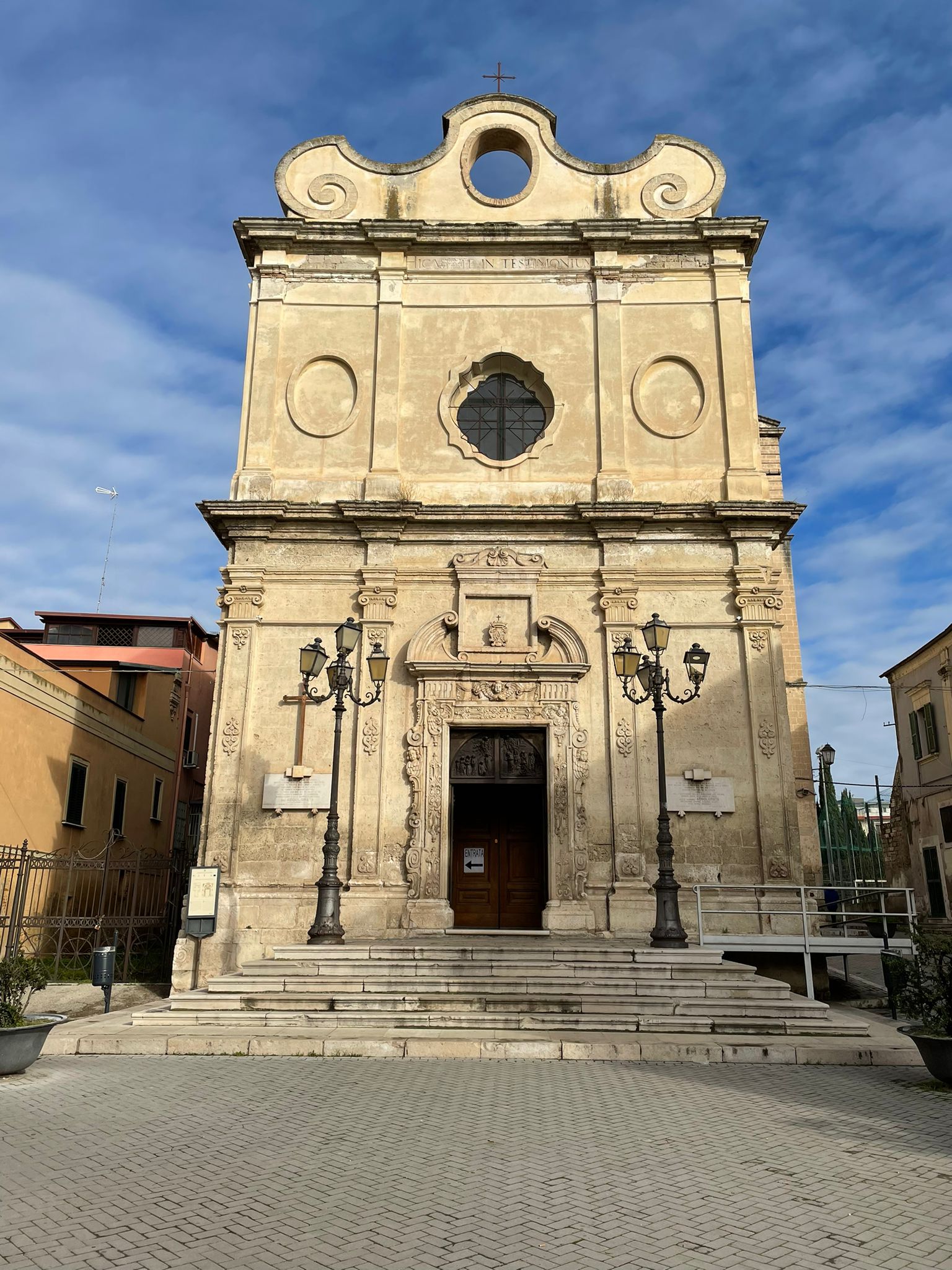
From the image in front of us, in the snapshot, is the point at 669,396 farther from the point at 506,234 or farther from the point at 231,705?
the point at 231,705

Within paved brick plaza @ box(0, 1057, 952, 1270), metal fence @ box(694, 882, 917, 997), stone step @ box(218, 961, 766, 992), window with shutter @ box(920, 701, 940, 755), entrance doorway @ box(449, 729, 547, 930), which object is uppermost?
window with shutter @ box(920, 701, 940, 755)

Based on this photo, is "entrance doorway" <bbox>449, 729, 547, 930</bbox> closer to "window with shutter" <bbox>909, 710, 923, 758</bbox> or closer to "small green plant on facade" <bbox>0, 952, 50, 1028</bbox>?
"small green plant on facade" <bbox>0, 952, 50, 1028</bbox>

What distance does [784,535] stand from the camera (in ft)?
59.0

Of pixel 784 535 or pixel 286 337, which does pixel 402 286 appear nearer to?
pixel 286 337

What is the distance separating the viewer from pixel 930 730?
99.0 feet

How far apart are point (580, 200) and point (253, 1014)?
54.1ft

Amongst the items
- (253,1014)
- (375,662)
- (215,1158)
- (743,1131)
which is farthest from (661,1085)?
(375,662)

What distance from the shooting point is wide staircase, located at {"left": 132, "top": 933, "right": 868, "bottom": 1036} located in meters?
11.1

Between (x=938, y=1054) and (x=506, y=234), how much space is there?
16.3 metres

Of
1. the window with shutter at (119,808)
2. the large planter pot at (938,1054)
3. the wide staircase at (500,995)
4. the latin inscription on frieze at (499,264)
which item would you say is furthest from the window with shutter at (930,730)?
the window with shutter at (119,808)

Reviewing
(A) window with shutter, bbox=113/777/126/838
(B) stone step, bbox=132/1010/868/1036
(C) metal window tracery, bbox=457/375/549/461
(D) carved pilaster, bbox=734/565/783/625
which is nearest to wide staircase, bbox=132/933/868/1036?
(B) stone step, bbox=132/1010/868/1036

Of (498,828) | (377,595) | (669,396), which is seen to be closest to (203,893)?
(498,828)

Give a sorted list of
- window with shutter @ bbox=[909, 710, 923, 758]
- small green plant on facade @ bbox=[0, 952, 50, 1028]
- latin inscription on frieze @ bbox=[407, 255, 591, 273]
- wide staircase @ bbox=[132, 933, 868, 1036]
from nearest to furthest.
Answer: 1. small green plant on facade @ bbox=[0, 952, 50, 1028]
2. wide staircase @ bbox=[132, 933, 868, 1036]
3. latin inscription on frieze @ bbox=[407, 255, 591, 273]
4. window with shutter @ bbox=[909, 710, 923, 758]

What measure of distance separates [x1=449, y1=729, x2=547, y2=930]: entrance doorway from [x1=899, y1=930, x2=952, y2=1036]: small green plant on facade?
316 inches
